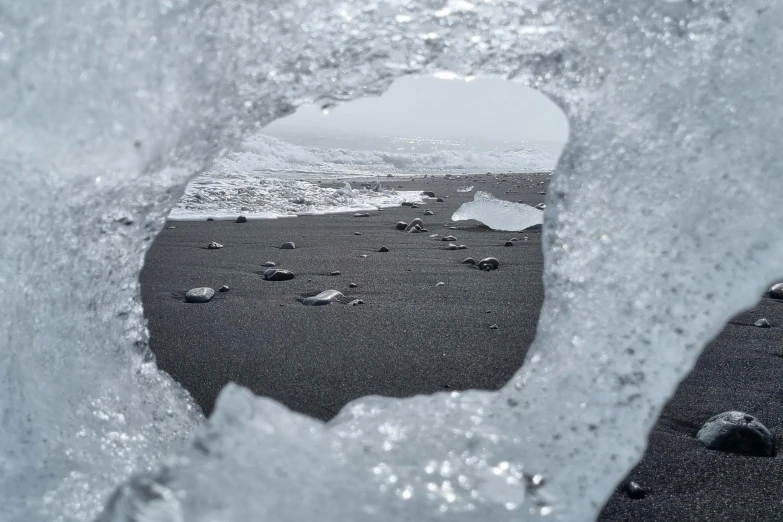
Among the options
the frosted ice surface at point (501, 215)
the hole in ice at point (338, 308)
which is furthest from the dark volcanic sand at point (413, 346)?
the frosted ice surface at point (501, 215)

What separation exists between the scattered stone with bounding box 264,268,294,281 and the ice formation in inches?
95.6

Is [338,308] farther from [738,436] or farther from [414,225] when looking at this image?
[414,225]

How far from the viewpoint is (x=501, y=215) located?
6.30 meters

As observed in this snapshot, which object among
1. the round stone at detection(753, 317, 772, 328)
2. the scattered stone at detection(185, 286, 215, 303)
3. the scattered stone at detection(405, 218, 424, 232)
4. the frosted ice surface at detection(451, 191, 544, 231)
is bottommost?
the scattered stone at detection(405, 218, 424, 232)

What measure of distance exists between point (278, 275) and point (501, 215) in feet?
9.55

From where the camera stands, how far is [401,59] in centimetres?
137

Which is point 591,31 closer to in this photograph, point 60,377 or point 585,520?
point 585,520

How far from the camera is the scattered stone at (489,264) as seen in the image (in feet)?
13.9

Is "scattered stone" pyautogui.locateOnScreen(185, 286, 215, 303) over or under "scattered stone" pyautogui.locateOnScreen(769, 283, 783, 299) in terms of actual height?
under

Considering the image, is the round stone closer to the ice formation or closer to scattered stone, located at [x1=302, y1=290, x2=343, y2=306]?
scattered stone, located at [x1=302, y1=290, x2=343, y2=306]

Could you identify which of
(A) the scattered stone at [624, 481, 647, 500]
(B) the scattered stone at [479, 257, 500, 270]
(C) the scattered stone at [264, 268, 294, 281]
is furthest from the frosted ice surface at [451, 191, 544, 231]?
(A) the scattered stone at [624, 481, 647, 500]

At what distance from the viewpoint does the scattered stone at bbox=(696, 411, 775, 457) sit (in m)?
1.86

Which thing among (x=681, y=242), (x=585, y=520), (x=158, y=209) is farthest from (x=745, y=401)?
(x=158, y=209)

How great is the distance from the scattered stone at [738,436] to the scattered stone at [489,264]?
2.32m
